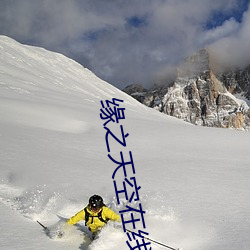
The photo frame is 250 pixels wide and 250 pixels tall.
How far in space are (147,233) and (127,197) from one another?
4.86 feet

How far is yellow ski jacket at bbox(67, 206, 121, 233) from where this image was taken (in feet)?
19.2

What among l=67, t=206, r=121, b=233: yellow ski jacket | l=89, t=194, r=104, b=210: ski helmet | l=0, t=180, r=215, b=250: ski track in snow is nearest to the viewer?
l=0, t=180, r=215, b=250: ski track in snow

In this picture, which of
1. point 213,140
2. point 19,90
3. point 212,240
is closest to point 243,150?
point 213,140

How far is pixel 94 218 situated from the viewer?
19.2ft

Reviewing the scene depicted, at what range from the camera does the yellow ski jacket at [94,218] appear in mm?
5863

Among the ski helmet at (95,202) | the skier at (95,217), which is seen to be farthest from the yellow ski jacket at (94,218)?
the ski helmet at (95,202)

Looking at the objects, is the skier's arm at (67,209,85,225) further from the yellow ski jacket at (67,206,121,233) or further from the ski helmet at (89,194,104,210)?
the ski helmet at (89,194,104,210)

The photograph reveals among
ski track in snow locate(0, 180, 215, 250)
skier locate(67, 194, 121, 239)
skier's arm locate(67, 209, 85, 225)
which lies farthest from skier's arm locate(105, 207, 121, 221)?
skier's arm locate(67, 209, 85, 225)

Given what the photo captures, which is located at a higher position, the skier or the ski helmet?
the ski helmet

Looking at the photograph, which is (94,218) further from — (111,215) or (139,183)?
(139,183)

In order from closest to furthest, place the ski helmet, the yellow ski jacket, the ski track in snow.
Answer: the ski track in snow, the ski helmet, the yellow ski jacket

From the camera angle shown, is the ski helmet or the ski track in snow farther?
the ski helmet

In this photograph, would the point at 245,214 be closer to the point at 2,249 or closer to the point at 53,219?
the point at 53,219

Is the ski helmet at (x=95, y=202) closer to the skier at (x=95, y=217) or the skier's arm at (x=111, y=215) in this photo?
the skier at (x=95, y=217)
